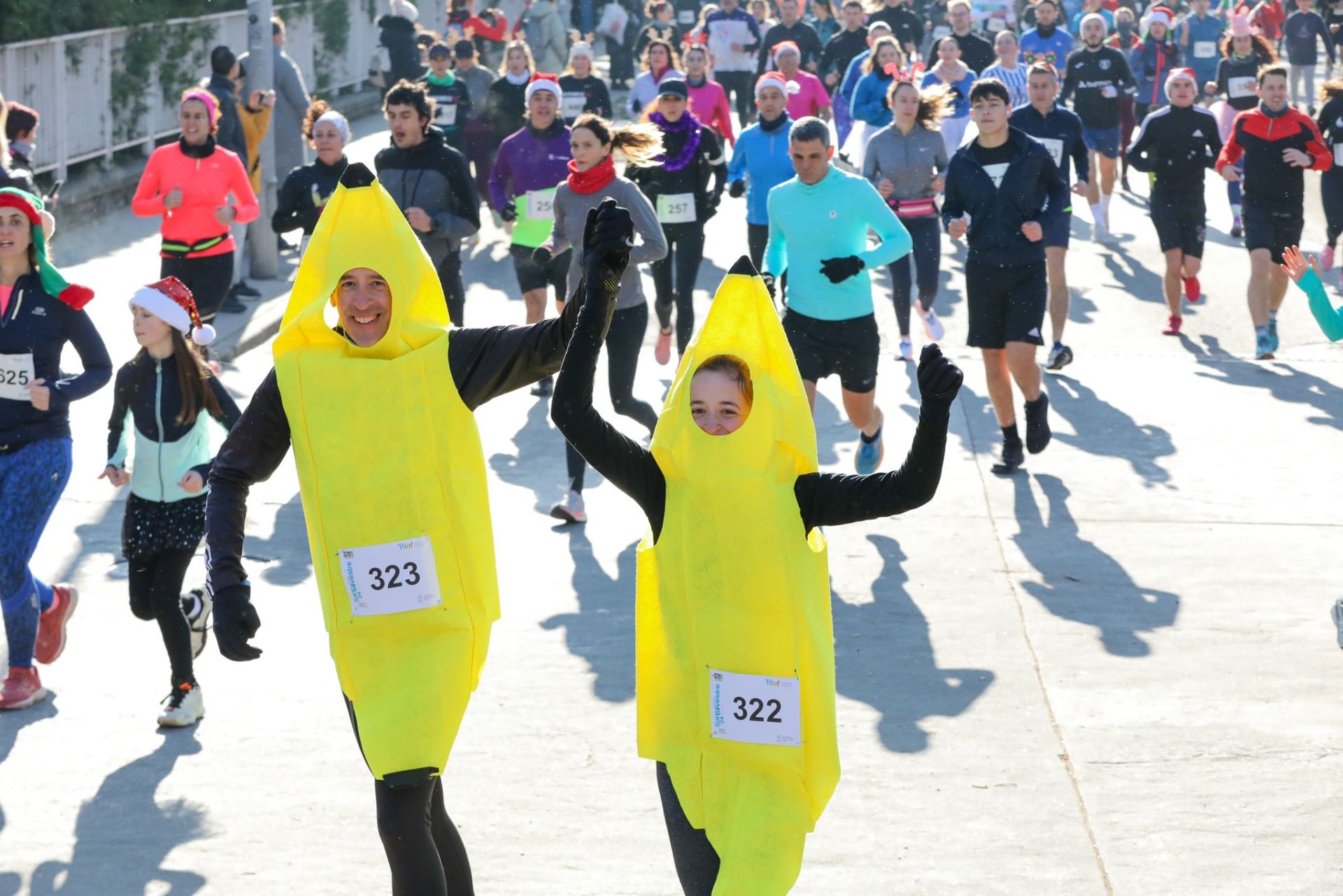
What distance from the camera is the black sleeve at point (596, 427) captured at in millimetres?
4184

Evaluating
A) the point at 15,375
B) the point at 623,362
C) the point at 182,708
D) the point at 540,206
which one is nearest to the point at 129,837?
the point at 182,708

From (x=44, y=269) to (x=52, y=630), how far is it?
1294mm

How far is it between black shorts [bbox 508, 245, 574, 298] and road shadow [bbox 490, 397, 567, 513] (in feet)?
2.49

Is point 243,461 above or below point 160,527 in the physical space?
above

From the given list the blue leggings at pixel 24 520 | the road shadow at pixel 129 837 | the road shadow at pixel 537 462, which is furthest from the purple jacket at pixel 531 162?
the road shadow at pixel 129 837

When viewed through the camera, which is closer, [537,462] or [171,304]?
[171,304]

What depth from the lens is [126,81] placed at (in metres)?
18.8

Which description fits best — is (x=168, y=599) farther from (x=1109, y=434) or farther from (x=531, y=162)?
(x=1109, y=434)

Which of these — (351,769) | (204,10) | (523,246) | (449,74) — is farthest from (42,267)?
(204,10)

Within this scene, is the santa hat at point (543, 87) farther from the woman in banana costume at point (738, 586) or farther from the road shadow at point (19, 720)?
the woman in banana costume at point (738, 586)

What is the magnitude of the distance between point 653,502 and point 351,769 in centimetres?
218

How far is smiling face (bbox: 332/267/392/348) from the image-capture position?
450cm

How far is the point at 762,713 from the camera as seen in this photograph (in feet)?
13.6

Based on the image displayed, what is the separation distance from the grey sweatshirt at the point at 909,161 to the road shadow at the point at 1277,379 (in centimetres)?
215
